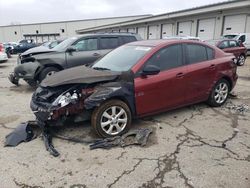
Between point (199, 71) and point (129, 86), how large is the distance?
5.75 feet

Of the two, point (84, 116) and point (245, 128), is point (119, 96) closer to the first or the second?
point (84, 116)

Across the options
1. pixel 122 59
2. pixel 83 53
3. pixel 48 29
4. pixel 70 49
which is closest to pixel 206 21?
pixel 83 53

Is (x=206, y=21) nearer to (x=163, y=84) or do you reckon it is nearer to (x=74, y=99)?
(x=163, y=84)

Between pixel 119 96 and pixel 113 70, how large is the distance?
0.60 meters

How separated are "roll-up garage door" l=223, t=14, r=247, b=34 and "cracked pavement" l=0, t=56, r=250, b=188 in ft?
57.3

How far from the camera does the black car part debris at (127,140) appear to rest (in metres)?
3.66

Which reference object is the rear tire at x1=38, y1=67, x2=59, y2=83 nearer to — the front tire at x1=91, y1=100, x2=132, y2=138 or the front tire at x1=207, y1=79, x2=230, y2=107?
the front tire at x1=91, y1=100, x2=132, y2=138

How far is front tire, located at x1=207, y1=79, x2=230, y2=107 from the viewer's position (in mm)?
5323

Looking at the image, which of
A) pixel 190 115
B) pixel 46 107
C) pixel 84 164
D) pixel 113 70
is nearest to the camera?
pixel 84 164

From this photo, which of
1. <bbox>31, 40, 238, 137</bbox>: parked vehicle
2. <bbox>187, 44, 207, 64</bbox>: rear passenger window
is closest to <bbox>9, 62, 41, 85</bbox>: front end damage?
<bbox>31, 40, 238, 137</bbox>: parked vehicle

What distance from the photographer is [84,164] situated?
3193 millimetres

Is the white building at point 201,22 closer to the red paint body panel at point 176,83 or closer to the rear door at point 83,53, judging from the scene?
the rear door at point 83,53

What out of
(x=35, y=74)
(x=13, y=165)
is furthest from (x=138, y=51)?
(x=35, y=74)

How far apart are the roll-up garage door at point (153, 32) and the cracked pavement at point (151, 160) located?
27411 millimetres
